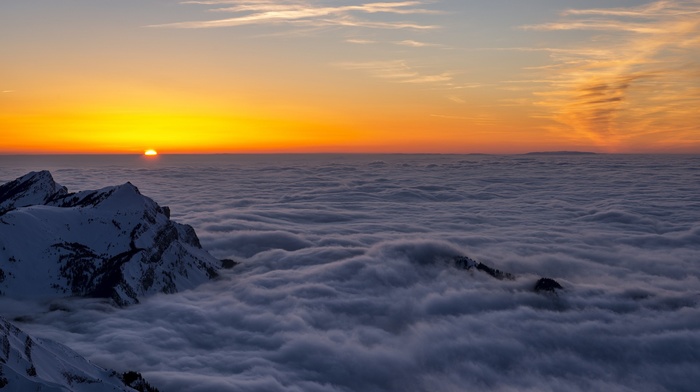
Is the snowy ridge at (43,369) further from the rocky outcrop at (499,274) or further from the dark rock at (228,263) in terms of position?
the rocky outcrop at (499,274)

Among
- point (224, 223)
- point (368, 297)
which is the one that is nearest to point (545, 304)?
point (368, 297)

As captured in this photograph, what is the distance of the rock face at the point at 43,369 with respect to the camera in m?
5.22

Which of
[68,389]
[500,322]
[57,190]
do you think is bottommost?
[500,322]

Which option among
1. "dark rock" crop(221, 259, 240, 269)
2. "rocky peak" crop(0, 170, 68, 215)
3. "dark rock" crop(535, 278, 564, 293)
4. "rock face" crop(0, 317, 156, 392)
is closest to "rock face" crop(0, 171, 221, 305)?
"dark rock" crop(221, 259, 240, 269)

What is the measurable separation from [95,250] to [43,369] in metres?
8.31

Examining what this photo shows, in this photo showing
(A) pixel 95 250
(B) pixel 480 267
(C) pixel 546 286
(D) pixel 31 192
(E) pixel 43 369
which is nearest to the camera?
(E) pixel 43 369

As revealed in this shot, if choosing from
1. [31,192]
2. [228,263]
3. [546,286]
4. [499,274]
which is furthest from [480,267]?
[31,192]

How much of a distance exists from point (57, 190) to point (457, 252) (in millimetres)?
15714

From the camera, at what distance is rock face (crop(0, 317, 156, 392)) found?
5219 mm

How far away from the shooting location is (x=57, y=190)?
18281mm

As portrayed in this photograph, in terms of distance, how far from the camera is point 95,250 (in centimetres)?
1342

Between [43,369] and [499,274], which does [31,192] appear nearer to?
[43,369]

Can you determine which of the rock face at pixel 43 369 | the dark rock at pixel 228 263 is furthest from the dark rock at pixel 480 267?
the rock face at pixel 43 369

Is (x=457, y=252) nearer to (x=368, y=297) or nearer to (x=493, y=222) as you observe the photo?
(x=368, y=297)
